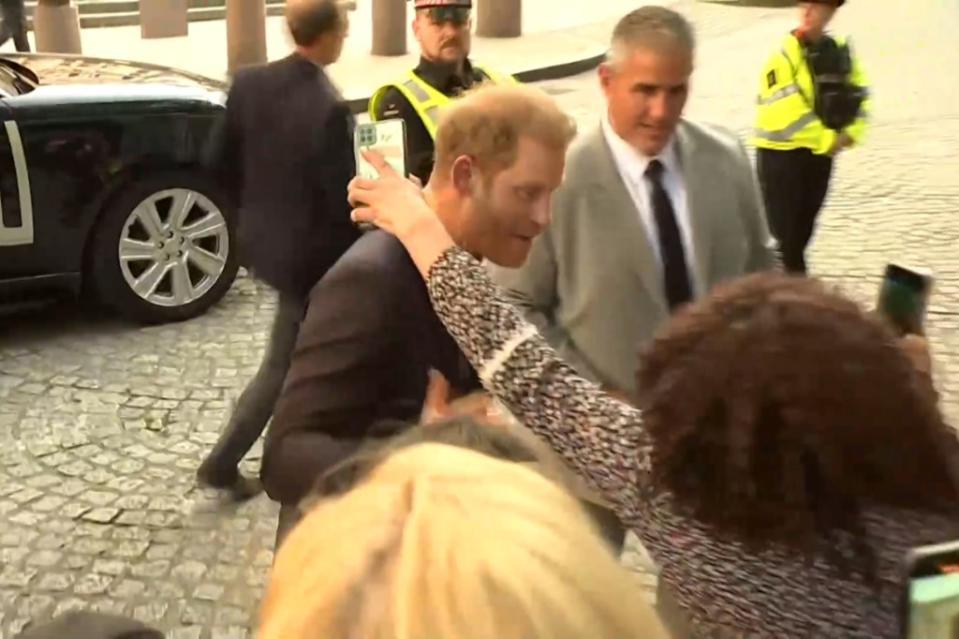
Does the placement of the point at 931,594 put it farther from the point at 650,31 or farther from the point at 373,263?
the point at 650,31

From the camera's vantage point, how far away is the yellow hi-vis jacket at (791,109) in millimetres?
5617

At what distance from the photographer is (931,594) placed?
1.34m

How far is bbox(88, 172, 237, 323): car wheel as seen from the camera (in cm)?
634

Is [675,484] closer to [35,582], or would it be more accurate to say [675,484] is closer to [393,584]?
Result: [393,584]

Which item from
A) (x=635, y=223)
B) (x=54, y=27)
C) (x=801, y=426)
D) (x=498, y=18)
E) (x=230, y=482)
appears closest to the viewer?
(x=801, y=426)

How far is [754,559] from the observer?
5.58 feet

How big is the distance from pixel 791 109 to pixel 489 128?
3.46 m

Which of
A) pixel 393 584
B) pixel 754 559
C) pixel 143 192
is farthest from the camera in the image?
pixel 143 192

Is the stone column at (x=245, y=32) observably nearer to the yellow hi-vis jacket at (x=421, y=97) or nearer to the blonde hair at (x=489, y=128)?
the yellow hi-vis jacket at (x=421, y=97)

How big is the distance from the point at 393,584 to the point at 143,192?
551 centimetres

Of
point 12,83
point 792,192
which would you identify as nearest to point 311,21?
point 792,192

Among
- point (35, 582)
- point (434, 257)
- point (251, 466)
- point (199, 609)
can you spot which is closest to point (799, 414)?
point (434, 257)

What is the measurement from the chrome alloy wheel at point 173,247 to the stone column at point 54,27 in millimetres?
7806

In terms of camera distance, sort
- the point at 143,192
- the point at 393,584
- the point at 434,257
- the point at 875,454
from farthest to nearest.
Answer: the point at 143,192 → the point at 434,257 → the point at 875,454 → the point at 393,584
